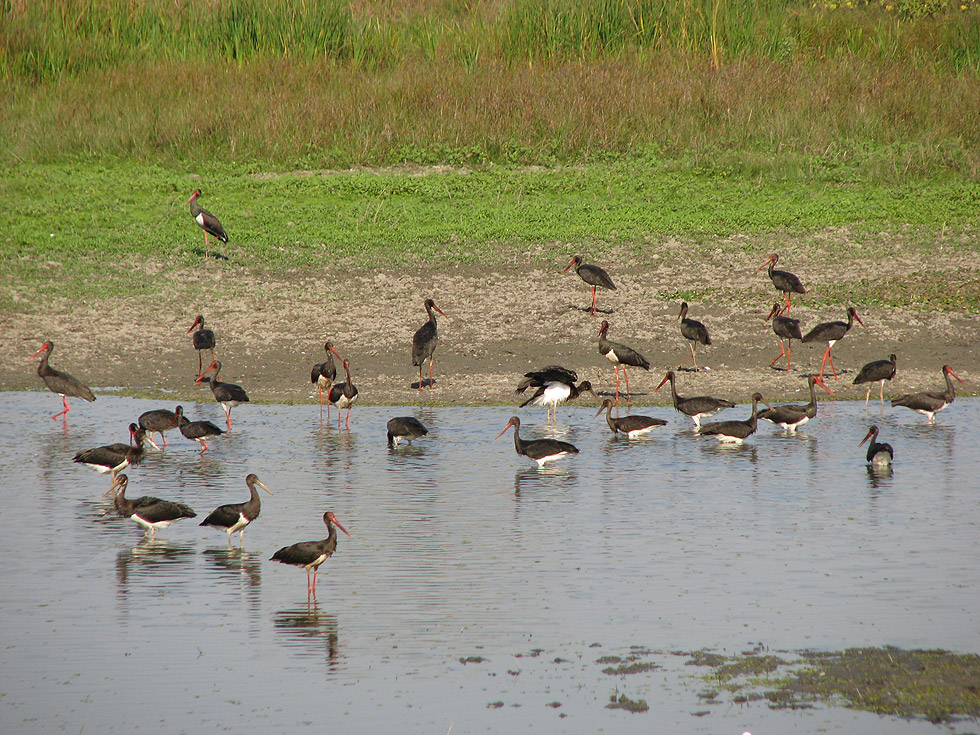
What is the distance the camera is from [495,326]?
60.1 feet

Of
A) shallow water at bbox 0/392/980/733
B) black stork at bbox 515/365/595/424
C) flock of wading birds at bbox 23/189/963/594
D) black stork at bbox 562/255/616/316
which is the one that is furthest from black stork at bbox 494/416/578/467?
black stork at bbox 562/255/616/316

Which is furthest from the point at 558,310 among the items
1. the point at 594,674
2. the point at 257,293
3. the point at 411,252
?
the point at 594,674

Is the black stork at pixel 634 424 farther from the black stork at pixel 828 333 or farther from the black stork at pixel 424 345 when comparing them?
the black stork at pixel 828 333

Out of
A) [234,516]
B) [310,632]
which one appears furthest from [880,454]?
[310,632]

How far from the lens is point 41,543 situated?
9570 millimetres

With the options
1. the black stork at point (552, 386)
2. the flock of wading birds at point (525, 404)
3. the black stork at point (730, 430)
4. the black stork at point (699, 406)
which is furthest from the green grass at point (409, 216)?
the black stork at point (730, 430)

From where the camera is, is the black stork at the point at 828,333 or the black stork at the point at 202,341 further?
the black stork at the point at 828,333

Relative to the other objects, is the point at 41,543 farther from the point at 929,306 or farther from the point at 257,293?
the point at 929,306

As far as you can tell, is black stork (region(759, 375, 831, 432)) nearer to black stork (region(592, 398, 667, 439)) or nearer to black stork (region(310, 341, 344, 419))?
black stork (region(592, 398, 667, 439))

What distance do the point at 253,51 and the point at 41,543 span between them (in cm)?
1924

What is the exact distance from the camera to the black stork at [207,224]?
19859mm

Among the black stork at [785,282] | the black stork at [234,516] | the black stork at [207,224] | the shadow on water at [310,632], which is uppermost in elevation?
the black stork at [207,224]

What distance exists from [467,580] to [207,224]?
12811 millimetres

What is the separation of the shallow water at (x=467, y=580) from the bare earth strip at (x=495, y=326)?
2946 mm
